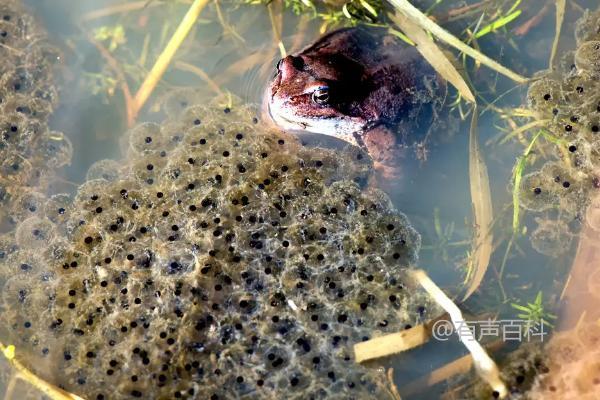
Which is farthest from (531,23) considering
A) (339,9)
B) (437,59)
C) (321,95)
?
(321,95)

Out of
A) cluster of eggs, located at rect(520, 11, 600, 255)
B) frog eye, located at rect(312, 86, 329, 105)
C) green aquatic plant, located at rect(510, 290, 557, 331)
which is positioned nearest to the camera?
green aquatic plant, located at rect(510, 290, 557, 331)

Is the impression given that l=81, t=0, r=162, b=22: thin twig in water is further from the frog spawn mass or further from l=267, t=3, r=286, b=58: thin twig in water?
the frog spawn mass

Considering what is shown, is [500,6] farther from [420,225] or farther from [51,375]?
[51,375]

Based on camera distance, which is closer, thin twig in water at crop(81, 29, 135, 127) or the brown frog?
the brown frog

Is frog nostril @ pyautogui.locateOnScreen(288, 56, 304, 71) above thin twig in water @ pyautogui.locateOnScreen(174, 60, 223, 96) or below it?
below

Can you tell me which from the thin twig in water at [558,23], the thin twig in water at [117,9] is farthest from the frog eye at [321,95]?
the thin twig in water at [117,9]

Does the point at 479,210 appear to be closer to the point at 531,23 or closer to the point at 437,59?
the point at 437,59

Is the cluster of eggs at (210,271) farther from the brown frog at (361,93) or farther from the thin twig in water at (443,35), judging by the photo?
the thin twig in water at (443,35)

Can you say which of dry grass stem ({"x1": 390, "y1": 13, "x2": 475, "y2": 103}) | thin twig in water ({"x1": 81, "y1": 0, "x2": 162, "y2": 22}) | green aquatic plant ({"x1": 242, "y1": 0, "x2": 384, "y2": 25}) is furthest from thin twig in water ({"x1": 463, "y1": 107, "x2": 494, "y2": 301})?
thin twig in water ({"x1": 81, "y1": 0, "x2": 162, "y2": 22})
